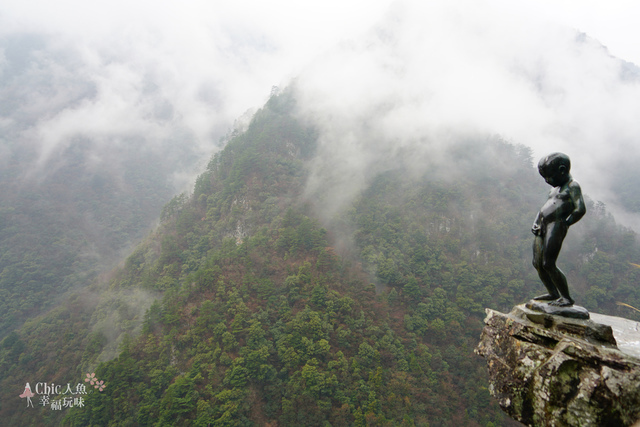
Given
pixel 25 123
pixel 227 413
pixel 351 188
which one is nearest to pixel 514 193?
pixel 351 188

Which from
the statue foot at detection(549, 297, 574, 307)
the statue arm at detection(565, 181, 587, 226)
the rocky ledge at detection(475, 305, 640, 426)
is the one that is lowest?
the rocky ledge at detection(475, 305, 640, 426)

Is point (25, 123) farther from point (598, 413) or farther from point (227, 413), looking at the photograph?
point (598, 413)

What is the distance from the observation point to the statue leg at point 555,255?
5.21m

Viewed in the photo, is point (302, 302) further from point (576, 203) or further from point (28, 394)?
point (576, 203)

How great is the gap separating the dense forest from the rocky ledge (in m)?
30.4

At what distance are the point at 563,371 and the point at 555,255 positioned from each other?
1.91m

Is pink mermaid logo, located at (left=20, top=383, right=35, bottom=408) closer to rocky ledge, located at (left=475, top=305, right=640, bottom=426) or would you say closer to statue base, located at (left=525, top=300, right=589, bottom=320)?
rocky ledge, located at (left=475, top=305, right=640, bottom=426)

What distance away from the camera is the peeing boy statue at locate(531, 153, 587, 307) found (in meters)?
5.20

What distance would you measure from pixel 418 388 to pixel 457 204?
44.5 meters

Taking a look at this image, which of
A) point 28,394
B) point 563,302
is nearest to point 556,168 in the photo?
point 563,302

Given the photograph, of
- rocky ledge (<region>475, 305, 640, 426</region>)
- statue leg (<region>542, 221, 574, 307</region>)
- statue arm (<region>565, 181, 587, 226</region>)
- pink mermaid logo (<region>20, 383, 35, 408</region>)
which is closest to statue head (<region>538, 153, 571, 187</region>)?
statue arm (<region>565, 181, 587, 226</region>)

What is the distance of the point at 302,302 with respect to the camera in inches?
1683

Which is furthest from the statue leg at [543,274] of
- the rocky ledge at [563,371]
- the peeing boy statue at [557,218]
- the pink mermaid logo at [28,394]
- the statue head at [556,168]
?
the pink mermaid logo at [28,394]

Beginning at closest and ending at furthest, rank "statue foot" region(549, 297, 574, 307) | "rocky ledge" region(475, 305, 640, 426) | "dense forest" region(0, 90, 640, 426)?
1. "rocky ledge" region(475, 305, 640, 426)
2. "statue foot" region(549, 297, 574, 307)
3. "dense forest" region(0, 90, 640, 426)
